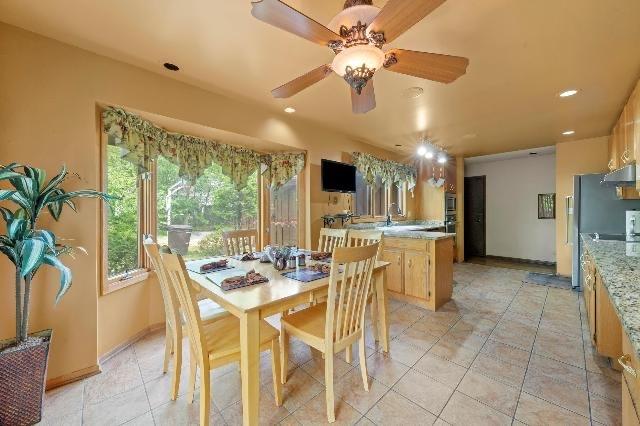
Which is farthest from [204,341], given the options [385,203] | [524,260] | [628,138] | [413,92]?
[524,260]

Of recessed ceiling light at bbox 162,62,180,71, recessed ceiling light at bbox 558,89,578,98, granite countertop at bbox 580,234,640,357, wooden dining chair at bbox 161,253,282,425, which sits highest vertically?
recessed ceiling light at bbox 162,62,180,71

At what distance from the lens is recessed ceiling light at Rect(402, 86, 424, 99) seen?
2.59 metres

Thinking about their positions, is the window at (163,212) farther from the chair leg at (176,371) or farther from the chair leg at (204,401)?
the chair leg at (204,401)

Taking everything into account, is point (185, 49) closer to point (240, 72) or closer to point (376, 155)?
point (240, 72)

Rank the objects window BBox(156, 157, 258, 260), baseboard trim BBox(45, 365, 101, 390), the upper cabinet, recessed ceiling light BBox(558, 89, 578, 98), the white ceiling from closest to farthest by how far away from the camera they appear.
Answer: the white ceiling, baseboard trim BBox(45, 365, 101, 390), the upper cabinet, recessed ceiling light BBox(558, 89, 578, 98), window BBox(156, 157, 258, 260)

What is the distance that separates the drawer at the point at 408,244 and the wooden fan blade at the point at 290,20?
7.39 ft

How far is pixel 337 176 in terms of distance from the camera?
3.78 meters

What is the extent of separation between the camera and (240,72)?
2.27 meters

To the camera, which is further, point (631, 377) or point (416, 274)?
point (416, 274)

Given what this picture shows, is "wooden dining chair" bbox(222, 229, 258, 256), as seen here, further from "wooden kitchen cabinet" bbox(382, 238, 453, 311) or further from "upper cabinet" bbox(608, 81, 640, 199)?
"upper cabinet" bbox(608, 81, 640, 199)

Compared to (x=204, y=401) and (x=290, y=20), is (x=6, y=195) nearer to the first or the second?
(x=204, y=401)

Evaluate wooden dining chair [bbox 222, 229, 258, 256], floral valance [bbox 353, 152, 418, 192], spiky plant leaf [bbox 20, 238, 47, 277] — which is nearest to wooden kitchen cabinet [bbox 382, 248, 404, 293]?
floral valance [bbox 353, 152, 418, 192]

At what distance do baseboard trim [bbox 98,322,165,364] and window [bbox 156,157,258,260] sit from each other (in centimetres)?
73

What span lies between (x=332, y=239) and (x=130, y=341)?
2102mm
